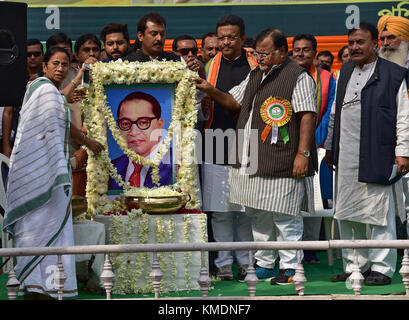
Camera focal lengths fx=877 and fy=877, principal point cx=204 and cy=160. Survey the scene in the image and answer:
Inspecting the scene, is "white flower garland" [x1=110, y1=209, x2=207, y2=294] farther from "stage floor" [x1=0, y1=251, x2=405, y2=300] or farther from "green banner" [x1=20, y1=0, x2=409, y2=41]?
"green banner" [x1=20, y1=0, x2=409, y2=41]

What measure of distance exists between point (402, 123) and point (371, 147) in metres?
0.30

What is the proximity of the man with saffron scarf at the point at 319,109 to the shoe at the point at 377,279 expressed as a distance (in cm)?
139

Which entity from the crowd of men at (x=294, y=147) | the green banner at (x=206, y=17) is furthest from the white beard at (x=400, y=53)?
the green banner at (x=206, y=17)

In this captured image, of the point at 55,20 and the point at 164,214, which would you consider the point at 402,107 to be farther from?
the point at 55,20

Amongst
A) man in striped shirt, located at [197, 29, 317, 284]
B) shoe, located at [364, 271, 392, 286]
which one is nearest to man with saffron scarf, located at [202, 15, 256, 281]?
man in striped shirt, located at [197, 29, 317, 284]

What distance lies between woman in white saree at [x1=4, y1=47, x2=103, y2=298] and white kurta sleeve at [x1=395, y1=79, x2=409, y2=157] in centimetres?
259

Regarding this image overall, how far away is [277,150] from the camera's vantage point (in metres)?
6.96

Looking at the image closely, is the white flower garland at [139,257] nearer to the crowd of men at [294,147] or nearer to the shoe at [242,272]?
the shoe at [242,272]

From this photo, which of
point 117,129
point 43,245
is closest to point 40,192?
point 43,245

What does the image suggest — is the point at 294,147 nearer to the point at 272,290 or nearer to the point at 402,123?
the point at 402,123

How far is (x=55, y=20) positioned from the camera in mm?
12797

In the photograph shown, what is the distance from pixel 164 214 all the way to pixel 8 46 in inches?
73.5

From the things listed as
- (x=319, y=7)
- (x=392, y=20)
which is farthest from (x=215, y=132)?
(x=319, y=7)

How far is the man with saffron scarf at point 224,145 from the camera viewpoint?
295 inches
